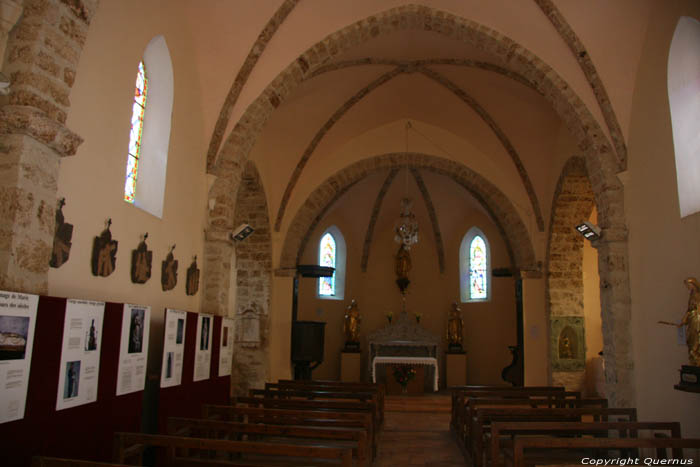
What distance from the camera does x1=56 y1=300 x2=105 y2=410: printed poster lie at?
16.6ft

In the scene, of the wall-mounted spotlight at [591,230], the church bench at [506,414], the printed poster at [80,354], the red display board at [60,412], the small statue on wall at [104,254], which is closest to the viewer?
the red display board at [60,412]

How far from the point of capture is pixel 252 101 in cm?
972

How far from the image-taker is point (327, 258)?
1947 cm

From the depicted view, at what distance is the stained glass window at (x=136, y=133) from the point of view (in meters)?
7.56

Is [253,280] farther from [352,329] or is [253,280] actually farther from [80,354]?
[80,354]

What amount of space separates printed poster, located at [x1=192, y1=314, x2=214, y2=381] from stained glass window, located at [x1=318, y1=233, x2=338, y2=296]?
33.7ft

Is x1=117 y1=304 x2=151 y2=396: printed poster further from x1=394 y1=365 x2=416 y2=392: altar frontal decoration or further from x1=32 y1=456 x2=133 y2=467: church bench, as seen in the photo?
x1=394 y1=365 x2=416 y2=392: altar frontal decoration

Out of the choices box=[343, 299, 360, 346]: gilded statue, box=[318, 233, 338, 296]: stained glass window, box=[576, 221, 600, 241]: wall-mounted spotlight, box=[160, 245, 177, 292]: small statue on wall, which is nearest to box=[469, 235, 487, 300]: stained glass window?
box=[343, 299, 360, 346]: gilded statue

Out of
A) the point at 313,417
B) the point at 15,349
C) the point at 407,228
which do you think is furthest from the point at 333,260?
the point at 15,349

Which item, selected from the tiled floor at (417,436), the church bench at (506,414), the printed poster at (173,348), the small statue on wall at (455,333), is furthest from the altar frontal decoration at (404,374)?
the printed poster at (173,348)

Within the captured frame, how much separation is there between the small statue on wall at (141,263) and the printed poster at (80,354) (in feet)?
4.84

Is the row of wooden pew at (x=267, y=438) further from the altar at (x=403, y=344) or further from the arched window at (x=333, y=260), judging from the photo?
the arched window at (x=333, y=260)

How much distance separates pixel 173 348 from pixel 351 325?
10.9m

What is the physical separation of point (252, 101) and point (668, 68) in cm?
633
